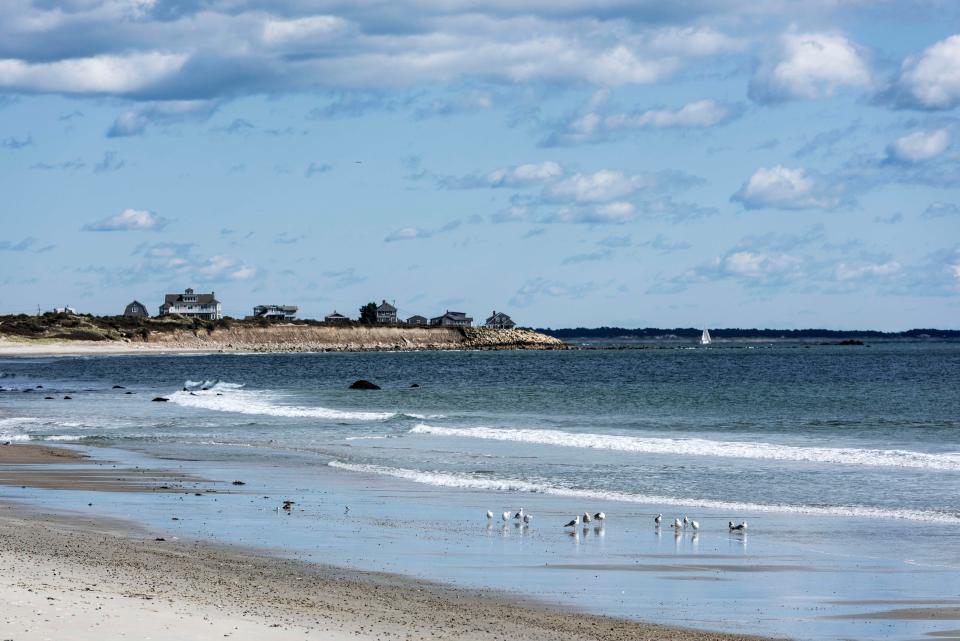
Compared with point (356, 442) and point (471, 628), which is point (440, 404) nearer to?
point (356, 442)

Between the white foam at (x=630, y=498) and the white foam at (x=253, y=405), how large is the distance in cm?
1947

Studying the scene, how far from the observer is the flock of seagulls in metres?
17.9

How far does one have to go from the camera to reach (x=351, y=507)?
20266 millimetres

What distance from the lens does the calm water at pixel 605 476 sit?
565 inches

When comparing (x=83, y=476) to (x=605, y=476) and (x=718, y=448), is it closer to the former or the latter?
(x=605, y=476)

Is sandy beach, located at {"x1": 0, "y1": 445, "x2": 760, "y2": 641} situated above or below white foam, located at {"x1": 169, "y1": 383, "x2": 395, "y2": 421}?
above

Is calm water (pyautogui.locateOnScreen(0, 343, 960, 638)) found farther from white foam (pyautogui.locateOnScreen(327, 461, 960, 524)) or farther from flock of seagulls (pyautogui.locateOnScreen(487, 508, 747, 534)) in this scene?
flock of seagulls (pyautogui.locateOnScreen(487, 508, 747, 534))

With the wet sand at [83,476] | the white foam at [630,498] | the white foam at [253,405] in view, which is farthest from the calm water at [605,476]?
the wet sand at [83,476]

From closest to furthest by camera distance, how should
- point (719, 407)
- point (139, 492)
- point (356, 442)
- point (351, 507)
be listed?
point (351, 507) → point (139, 492) → point (356, 442) → point (719, 407)

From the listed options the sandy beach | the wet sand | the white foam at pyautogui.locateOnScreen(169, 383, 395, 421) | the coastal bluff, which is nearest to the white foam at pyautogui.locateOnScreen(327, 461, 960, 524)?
the wet sand

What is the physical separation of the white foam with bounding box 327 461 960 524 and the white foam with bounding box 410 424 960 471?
7.94 m

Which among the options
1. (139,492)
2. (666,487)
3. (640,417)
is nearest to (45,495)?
(139,492)

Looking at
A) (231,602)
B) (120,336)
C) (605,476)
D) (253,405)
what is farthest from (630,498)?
(120,336)

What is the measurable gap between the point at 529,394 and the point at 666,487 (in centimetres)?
4121
